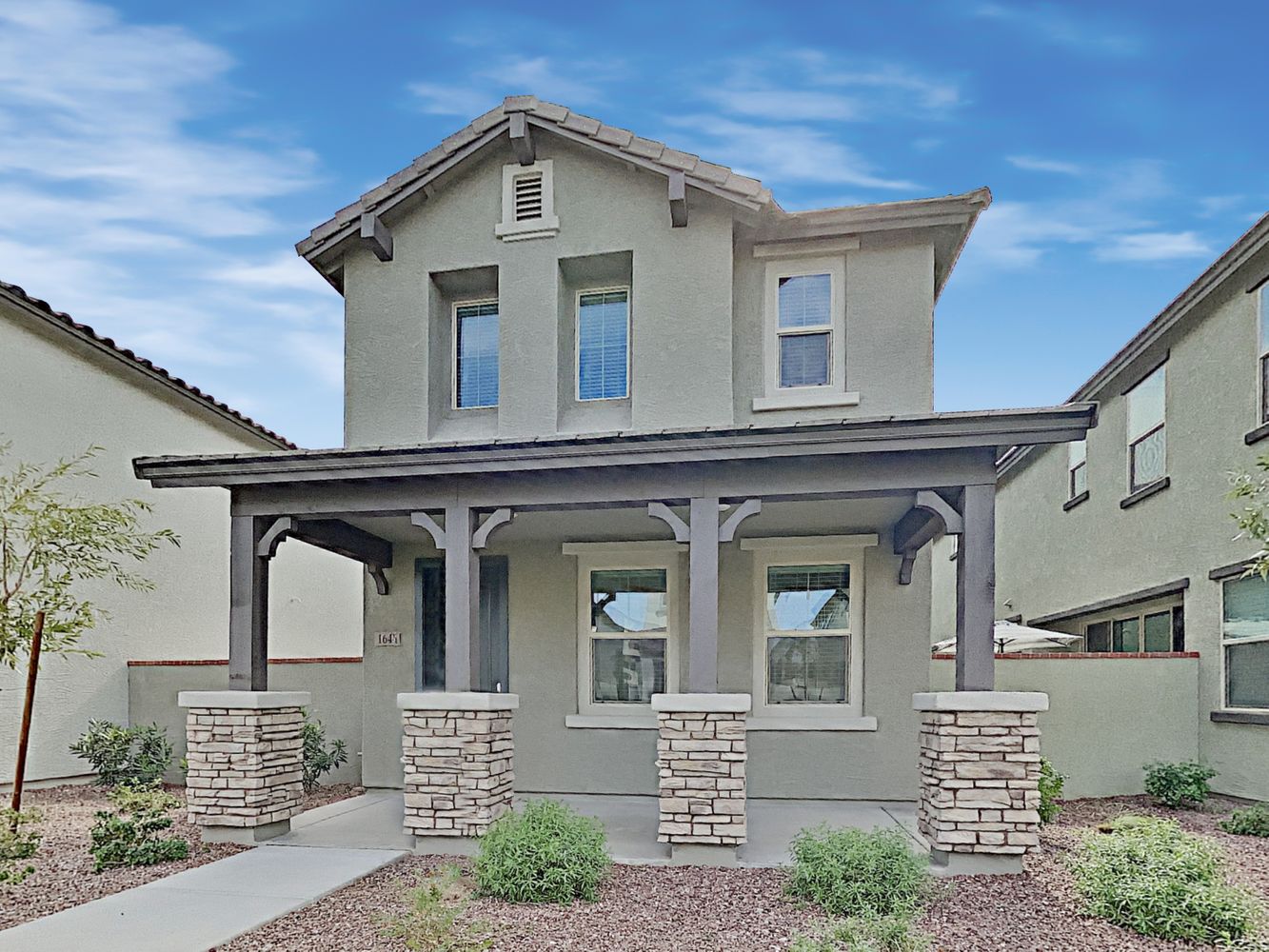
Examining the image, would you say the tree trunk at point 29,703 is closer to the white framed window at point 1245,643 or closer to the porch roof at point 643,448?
the porch roof at point 643,448

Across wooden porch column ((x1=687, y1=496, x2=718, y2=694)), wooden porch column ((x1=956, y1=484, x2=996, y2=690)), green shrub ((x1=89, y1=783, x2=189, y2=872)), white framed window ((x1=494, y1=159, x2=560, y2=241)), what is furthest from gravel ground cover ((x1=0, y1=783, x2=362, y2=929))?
white framed window ((x1=494, y1=159, x2=560, y2=241))

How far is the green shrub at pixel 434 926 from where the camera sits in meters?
4.78

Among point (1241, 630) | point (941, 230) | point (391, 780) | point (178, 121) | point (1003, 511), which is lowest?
point (391, 780)

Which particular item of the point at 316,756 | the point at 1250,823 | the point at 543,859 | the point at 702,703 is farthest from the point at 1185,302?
the point at 316,756

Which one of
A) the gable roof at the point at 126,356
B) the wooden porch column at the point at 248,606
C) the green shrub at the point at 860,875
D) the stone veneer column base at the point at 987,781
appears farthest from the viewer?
the gable roof at the point at 126,356

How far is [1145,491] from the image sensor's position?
37.4 ft

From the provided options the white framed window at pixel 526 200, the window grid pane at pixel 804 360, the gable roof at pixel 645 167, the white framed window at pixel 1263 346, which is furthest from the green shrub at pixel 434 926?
the white framed window at pixel 1263 346

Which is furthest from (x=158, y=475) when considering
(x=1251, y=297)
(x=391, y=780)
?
(x=1251, y=297)

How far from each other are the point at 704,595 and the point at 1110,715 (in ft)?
18.8

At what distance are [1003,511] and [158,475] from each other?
1525 cm

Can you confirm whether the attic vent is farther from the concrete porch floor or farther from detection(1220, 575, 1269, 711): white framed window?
detection(1220, 575, 1269, 711): white framed window

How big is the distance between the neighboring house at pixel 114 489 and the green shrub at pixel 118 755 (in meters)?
0.58

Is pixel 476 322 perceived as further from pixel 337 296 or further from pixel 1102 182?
pixel 1102 182

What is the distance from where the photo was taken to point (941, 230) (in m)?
8.95
